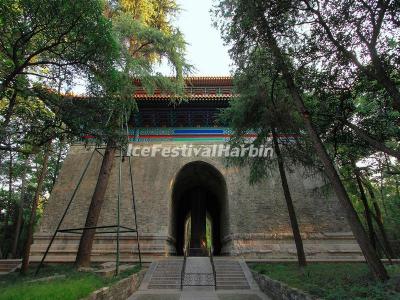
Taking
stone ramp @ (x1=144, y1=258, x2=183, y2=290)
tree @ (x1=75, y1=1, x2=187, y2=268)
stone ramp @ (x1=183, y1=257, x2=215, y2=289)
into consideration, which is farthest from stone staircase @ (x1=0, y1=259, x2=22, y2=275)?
stone ramp @ (x1=183, y1=257, x2=215, y2=289)

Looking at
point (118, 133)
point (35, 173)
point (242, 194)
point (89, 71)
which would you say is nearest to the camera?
point (89, 71)

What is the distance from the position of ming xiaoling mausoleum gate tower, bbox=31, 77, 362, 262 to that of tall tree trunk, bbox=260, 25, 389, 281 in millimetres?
4610

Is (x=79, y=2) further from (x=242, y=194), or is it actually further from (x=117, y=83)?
(x=242, y=194)

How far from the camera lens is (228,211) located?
13086 mm

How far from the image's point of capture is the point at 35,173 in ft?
66.7

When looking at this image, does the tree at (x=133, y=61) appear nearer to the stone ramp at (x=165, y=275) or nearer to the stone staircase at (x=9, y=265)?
the stone ramp at (x=165, y=275)

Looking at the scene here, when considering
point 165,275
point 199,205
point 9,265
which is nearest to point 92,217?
point 165,275

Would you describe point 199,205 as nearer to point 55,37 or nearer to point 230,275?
point 230,275

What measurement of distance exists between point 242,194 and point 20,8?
1042 centimetres

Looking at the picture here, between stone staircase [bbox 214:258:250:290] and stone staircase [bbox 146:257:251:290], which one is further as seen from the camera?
stone staircase [bbox 146:257:251:290]

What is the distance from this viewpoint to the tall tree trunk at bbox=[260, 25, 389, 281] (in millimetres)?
4711

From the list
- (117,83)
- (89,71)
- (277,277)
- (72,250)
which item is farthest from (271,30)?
(72,250)

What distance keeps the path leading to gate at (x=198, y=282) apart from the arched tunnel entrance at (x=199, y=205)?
443 cm

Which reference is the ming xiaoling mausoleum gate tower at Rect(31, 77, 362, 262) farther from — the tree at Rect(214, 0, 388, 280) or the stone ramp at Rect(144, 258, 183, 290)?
the tree at Rect(214, 0, 388, 280)
